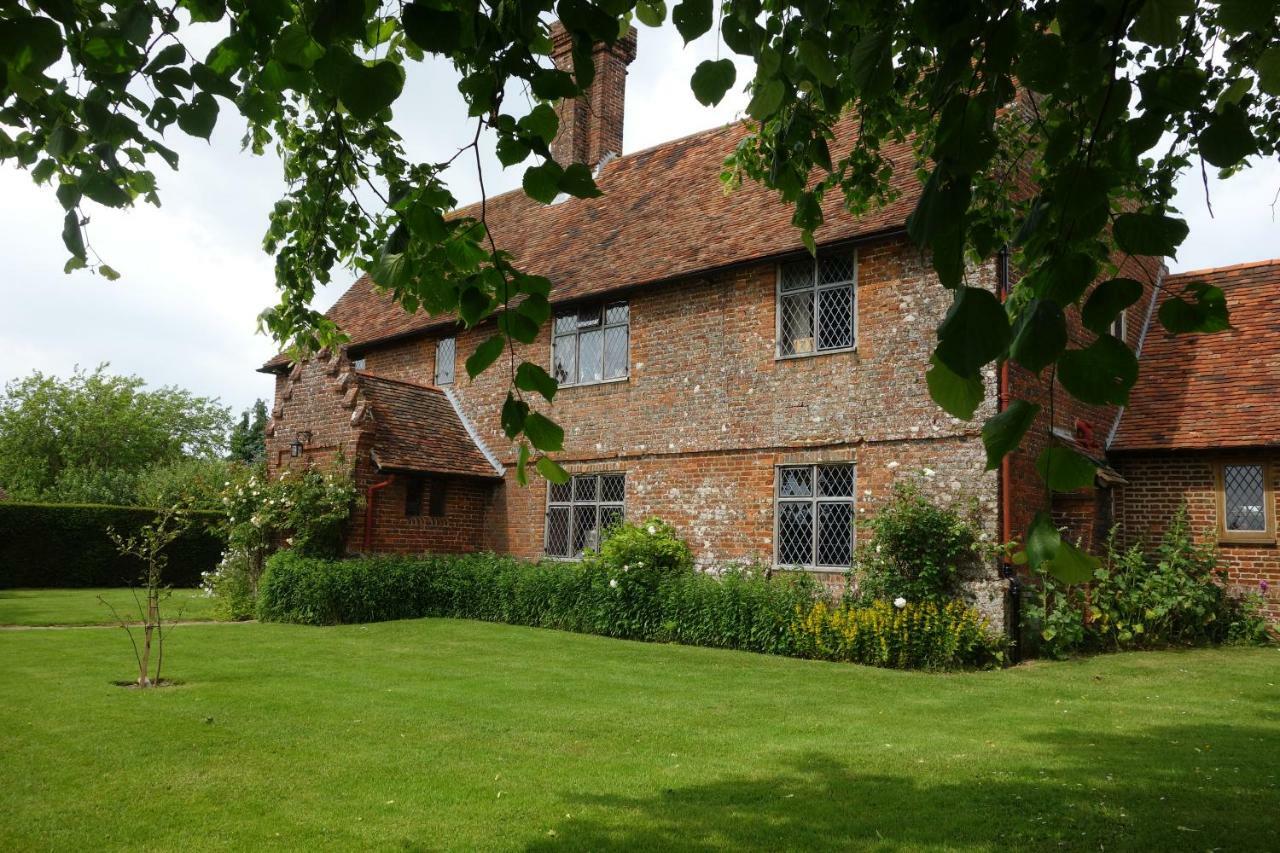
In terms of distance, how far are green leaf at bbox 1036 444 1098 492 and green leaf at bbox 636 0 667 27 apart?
257 cm

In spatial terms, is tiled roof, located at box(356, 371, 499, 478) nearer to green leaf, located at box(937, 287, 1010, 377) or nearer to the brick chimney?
the brick chimney

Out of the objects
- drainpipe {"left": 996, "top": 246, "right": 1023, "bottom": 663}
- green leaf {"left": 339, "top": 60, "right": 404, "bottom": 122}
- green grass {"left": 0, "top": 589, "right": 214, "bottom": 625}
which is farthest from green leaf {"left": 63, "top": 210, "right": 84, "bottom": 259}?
green grass {"left": 0, "top": 589, "right": 214, "bottom": 625}

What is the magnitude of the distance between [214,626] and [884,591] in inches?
412

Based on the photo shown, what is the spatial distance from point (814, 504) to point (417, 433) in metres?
7.79

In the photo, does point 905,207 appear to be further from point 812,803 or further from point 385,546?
point 385,546

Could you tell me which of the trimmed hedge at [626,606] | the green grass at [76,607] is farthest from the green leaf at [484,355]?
the green grass at [76,607]

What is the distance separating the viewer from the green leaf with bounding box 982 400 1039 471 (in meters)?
1.79

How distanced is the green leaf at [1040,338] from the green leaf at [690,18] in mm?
1513

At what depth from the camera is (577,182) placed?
106 inches

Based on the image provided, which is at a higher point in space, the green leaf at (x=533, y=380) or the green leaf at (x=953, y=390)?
the green leaf at (x=533, y=380)

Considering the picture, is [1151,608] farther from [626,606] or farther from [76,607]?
[76,607]

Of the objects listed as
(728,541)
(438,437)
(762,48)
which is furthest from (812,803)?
(438,437)

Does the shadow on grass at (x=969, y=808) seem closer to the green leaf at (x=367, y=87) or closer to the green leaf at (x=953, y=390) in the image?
the green leaf at (x=953, y=390)

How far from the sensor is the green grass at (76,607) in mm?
15781
